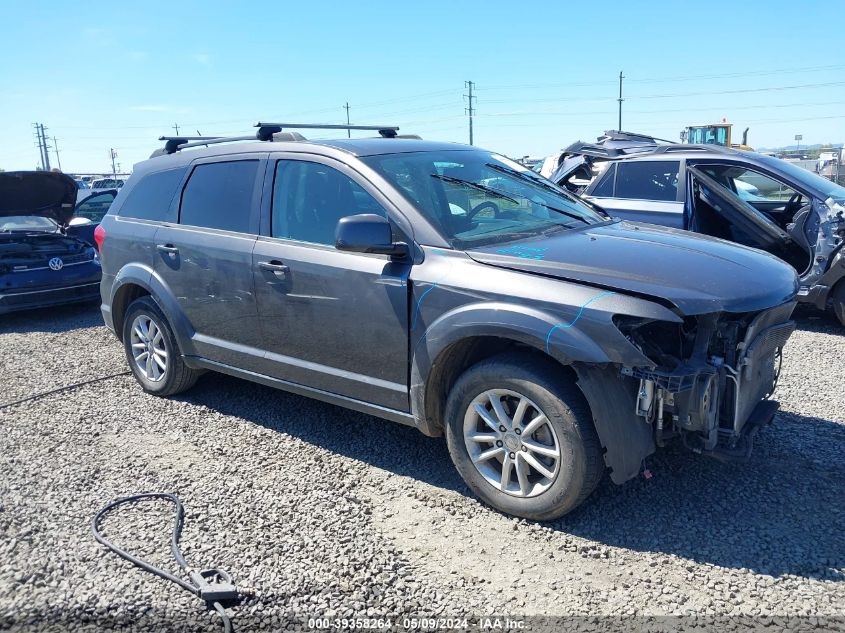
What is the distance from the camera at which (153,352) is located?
17.8 ft

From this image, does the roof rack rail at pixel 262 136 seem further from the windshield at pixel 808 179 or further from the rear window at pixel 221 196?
the windshield at pixel 808 179

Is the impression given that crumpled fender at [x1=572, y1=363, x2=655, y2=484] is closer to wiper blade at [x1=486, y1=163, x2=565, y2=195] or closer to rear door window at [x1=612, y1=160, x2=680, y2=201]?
wiper blade at [x1=486, y1=163, x2=565, y2=195]

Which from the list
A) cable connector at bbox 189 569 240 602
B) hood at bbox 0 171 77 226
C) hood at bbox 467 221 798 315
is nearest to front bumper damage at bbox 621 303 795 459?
hood at bbox 467 221 798 315

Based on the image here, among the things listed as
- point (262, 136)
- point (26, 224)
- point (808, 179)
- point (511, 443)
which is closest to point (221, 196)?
point (262, 136)

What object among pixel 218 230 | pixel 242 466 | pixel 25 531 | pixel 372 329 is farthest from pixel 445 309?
pixel 25 531

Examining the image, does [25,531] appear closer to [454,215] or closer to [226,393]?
[226,393]

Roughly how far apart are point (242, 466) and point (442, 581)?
1.70 meters

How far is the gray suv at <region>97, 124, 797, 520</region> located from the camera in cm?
314

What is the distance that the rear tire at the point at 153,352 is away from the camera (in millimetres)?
5262

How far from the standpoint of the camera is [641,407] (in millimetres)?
3115

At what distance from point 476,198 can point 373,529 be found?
1.99m

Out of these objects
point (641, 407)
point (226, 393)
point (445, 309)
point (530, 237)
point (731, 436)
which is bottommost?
point (226, 393)

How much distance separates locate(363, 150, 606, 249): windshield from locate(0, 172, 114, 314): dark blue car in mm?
6278

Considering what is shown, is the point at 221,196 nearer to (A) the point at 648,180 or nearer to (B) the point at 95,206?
(A) the point at 648,180
